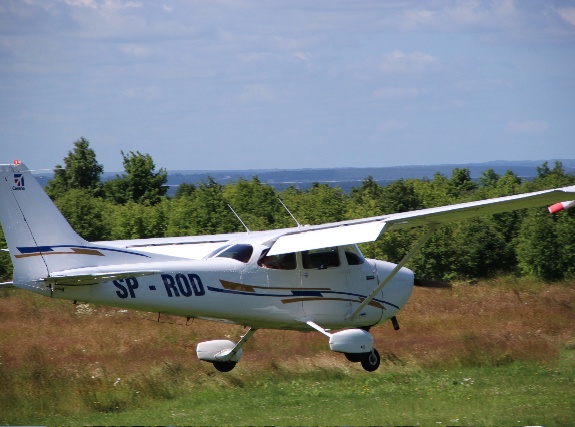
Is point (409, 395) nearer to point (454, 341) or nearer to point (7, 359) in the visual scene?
point (454, 341)

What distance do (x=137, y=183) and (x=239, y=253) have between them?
4901 cm

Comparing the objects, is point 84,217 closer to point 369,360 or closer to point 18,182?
point 369,360

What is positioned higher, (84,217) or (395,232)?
(84,217)

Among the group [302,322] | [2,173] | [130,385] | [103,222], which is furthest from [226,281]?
[103,222]

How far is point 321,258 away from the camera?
14680mm

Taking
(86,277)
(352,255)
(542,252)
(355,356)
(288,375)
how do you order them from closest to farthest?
(86,277) < (355,356) < (352,255) < (288,375) < (542,252)

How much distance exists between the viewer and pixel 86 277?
12648 millimetres

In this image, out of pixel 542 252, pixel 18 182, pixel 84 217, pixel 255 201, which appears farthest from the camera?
pixel 255 201

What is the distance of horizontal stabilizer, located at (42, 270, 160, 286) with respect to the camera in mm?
12453

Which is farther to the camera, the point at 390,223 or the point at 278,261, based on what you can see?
the point at 278,261

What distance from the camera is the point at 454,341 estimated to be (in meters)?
18.0

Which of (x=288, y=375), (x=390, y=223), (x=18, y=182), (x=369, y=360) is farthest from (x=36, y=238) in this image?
(x=369, y=360)

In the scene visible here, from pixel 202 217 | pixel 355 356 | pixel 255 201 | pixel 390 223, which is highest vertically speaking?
pixel 390 223

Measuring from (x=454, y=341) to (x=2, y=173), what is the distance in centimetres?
996
